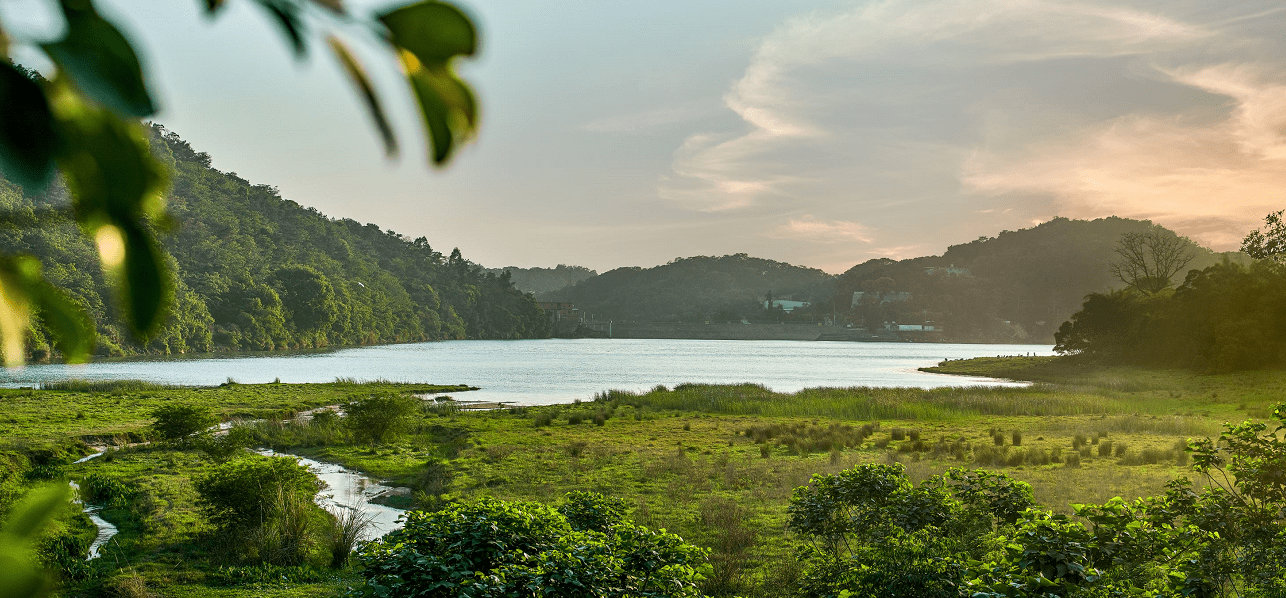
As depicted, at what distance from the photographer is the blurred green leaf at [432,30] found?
37 cm

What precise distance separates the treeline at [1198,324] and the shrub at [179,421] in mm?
57614

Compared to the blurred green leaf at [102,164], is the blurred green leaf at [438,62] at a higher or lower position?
higher

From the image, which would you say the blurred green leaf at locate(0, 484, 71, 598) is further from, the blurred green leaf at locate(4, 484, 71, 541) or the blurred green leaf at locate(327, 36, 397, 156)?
the blurred green leaf at locate(327, 36, 397, 156)

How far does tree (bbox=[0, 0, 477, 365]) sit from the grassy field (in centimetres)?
928

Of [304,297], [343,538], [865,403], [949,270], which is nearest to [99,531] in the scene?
[343,538]

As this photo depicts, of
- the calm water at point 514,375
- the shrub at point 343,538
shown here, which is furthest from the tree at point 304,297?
the shrub at point 343,538

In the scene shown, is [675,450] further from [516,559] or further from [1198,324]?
[1198,324]

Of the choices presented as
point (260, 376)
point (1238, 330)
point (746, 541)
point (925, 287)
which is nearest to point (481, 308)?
point (925, 287)

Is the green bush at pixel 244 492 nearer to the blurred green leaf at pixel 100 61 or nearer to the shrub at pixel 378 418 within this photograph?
the shrub at pixel 378 418

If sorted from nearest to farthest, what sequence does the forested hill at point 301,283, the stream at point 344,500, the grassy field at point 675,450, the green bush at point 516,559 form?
the green bush at point 516,559
the grassy field at point 675,450
the stream at point 344,500
the forested hill at point 301,283

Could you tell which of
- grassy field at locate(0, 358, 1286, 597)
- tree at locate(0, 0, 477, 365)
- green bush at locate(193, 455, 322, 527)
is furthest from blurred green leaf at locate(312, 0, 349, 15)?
green bush at locate(193, 455, 322, 527)

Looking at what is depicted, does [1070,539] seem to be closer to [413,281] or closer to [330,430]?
[330,430]

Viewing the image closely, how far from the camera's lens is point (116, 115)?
1.15 feet

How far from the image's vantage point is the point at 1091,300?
71875mm
